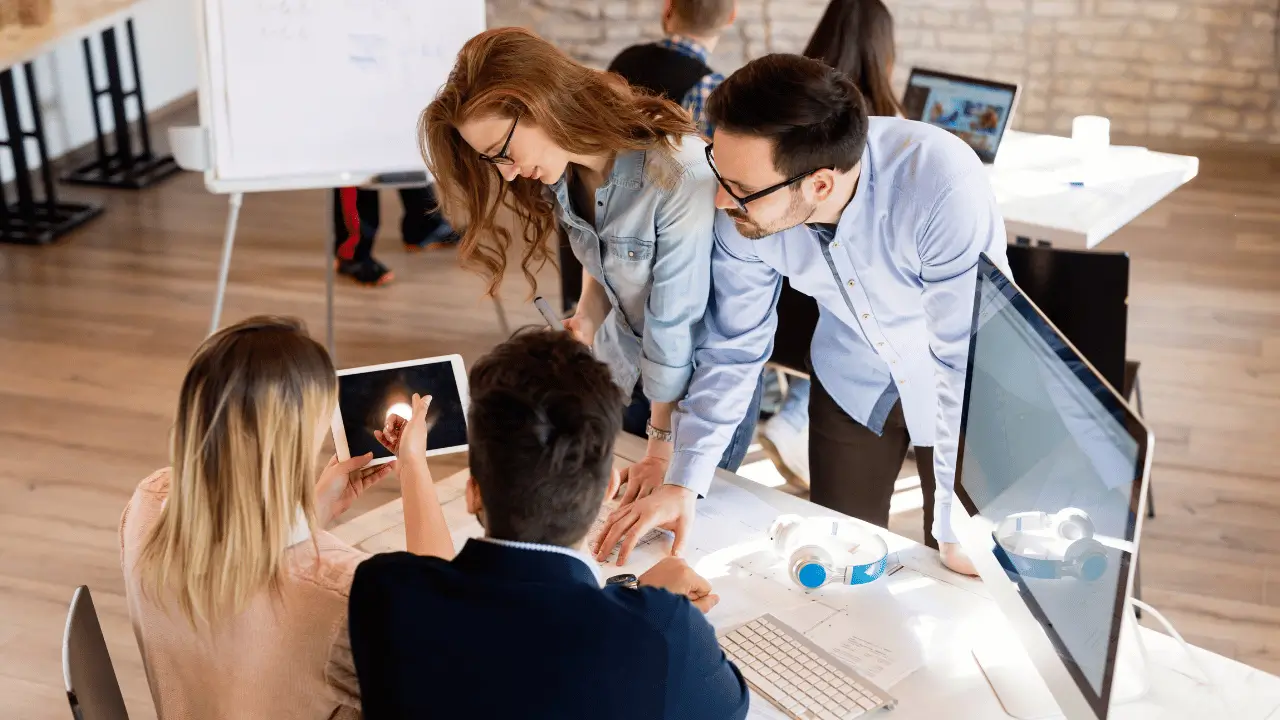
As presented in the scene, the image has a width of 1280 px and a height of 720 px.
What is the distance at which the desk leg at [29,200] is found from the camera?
466cm

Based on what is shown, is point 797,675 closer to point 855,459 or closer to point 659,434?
point 659,434

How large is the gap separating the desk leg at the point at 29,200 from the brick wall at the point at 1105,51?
2.78 m

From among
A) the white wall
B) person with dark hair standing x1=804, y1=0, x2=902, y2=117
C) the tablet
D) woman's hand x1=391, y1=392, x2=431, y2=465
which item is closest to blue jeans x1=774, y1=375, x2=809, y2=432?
person with dark hair standing x1=804, y1=0, x2=902, y2=117

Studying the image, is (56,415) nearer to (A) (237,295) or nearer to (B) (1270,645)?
(A) (237,295)

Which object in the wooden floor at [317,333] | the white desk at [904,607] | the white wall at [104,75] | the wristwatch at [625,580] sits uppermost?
the wristwatch at [625,580]

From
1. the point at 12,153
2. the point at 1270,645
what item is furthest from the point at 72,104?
the point at 1270,645

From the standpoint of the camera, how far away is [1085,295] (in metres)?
2.16

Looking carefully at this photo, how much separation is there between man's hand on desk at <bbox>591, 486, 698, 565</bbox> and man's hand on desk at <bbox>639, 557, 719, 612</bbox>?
0.12m

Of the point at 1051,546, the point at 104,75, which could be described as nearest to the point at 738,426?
the point at 1051,546

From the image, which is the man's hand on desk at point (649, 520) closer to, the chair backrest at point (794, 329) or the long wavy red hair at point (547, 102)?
the long wavy red hair at point (547, 102)

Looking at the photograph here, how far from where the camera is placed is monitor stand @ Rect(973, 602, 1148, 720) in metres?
1.46

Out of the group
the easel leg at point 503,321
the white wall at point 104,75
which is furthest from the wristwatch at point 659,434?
the white wall at point 104,75

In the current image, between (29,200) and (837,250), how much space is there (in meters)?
4.04

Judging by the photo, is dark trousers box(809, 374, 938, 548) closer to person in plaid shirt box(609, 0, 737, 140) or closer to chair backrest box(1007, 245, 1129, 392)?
chair backrest box(1007, 245, 1129, 392)
